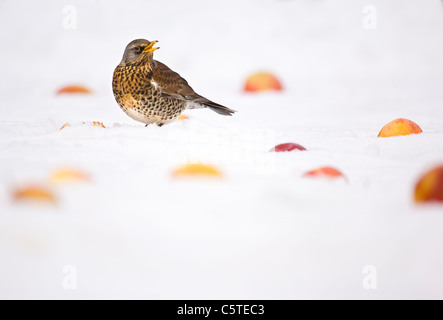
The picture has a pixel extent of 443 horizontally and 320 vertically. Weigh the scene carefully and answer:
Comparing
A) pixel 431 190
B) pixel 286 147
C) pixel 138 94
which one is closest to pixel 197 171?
pixel 286 147

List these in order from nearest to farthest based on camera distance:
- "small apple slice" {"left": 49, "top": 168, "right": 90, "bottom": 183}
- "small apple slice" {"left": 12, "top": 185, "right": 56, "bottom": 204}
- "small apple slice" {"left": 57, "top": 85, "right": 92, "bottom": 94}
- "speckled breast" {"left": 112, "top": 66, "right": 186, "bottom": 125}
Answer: "small apple slice" {"left": 12, "top": 185, "right": 56, "bottom": 204} < "small apple slice" {"left": 49, "top": 168, "right": 90, "bottom": 183} < "speckled breast" {"left": 112, "top": 66, "right": 186, "bottom": 125} < "small apple slice" {"left": 57, "top": 85, "right": 92, "bottom": 94}

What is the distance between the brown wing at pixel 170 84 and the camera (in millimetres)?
4625

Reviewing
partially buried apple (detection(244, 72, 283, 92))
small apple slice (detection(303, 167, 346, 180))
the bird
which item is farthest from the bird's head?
partially buried apple (detection(244, 72, 283, 92))

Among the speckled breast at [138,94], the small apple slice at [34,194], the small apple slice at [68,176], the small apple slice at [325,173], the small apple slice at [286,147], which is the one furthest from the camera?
the speckled breast at [138,94]

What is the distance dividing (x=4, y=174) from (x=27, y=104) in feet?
9.38

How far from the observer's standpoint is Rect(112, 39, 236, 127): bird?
14.9ft

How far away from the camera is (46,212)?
2957 millimetres

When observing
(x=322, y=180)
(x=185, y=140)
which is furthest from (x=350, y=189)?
(x=185, y=140)

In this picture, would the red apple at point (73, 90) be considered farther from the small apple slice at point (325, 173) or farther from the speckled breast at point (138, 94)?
the small apple slice at point (325, 173)

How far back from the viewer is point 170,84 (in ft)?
15.4

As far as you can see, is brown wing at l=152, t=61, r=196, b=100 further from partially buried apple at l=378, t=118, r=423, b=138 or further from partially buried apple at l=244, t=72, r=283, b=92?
partially buried apple at l=244, t=72, r=283, b=92

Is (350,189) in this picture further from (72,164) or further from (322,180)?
(72,164)

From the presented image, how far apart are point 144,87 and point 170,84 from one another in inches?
8.7

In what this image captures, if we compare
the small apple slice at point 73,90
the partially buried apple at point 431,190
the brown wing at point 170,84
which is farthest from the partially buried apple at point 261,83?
the partially buried apple at point 431,190
